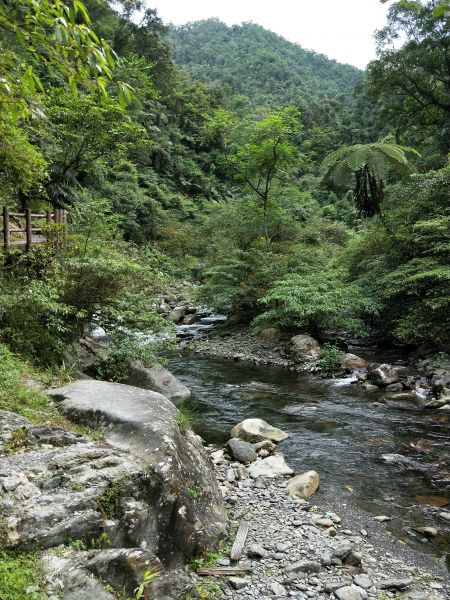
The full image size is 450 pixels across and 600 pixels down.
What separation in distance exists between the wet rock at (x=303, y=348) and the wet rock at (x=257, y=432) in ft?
17.4

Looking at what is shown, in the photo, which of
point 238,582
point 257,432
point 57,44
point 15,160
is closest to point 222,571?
point 238,582

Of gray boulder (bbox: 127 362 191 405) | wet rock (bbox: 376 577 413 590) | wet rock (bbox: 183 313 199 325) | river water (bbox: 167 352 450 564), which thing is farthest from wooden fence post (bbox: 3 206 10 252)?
wet rock (bbox: 183 313 199 325)

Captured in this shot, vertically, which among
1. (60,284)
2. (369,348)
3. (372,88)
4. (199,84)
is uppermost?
(199,84)

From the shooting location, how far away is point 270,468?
643 cm

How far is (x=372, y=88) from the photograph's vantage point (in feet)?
69.9

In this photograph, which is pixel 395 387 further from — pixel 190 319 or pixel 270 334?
pixel 190 319

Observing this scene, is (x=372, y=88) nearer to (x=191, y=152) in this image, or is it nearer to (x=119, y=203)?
(x=119, y=203)

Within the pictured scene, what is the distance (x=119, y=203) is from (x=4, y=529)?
A: 2431 centimetres

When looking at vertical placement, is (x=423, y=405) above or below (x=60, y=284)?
below

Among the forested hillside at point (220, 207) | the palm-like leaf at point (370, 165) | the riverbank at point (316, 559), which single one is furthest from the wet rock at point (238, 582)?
the palm-like leaf at point (370, 165)

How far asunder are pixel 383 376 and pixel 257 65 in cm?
7940

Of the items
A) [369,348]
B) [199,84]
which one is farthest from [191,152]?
[369,348]

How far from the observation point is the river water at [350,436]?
5555mm

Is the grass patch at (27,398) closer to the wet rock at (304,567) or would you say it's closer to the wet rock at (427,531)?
the wet rock at (304,567)
